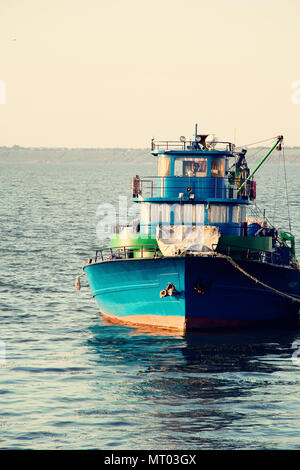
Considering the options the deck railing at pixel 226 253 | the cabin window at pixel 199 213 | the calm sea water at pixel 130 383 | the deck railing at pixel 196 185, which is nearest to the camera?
the calm sea water at pixel 130 383

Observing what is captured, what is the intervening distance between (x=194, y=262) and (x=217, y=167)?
281 inches

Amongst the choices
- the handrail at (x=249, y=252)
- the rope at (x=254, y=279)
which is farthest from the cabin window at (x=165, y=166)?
the rope at (x=254, y=279)

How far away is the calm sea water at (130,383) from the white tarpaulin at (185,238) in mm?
3703

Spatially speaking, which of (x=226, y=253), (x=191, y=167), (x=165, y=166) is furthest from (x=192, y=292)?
(x=165, y=166)

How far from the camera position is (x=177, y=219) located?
39.3 meters

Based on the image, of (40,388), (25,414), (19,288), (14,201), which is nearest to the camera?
(25,414)

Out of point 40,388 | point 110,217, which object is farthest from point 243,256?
point 110,217

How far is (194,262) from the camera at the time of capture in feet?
114

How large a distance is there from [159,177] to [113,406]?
53.3 feet

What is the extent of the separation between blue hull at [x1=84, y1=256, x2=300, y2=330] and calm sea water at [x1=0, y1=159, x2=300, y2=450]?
86 cm

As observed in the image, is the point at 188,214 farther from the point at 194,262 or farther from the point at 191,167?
the point at 194,262

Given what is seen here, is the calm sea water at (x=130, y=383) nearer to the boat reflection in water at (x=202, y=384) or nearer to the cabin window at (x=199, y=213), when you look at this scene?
the boat reflection in water at (x=202, y=384)

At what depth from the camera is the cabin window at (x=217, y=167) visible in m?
40.2

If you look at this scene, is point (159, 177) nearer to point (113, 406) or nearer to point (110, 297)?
point (110, 297)
